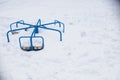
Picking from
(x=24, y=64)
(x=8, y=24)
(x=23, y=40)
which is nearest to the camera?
(x=24, y=64)

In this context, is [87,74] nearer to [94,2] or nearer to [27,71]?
[27,71]

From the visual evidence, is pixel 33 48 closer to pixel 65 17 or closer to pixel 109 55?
pixel 109 55

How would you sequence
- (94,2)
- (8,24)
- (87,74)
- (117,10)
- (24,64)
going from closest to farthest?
1. (87,74)
2. (24,64)
3. (8,24)
4. (117,10)
5. (94,2)

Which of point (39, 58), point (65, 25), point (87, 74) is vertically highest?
point (65, 25)

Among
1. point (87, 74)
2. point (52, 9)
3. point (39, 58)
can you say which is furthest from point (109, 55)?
point (52, 9)

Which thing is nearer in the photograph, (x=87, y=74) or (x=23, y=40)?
(x=87, y=74)

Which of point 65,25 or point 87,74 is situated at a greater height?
point 65,25
